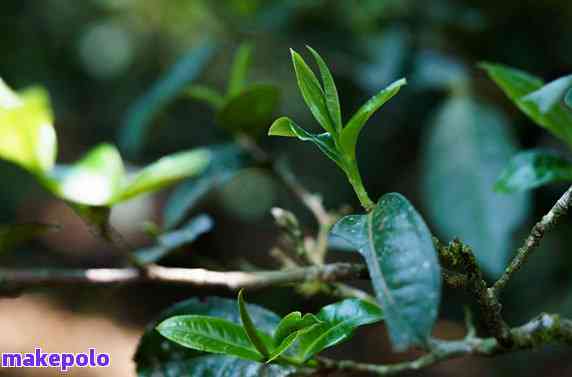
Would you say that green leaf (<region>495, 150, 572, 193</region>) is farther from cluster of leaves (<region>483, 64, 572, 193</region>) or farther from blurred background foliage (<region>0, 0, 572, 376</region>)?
blurred background foliage (<region>0, 0, 572, 376</region>)

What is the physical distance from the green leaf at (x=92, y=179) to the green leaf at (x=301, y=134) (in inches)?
6.6

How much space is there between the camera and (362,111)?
437 millimetres

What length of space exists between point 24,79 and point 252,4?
86 centimetres

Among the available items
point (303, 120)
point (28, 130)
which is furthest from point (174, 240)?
point (303, 120)

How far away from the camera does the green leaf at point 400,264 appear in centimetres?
34

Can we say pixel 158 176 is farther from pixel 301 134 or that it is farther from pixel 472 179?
pixel 472 179

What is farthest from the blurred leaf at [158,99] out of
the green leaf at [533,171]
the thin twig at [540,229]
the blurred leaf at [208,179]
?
the thin twig at [540,229]

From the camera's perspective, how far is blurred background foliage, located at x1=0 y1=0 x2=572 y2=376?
1.03 metres

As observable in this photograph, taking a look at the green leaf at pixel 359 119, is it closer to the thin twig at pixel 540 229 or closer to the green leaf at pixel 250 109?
the thin twig at pixel 540 229

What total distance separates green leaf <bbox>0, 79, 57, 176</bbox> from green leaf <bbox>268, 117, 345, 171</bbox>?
0.16 metres

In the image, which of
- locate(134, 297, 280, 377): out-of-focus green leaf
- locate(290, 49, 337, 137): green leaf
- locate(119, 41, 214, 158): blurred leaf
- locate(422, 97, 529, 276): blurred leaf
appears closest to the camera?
locate(290, 49, 337, 137): green leaf

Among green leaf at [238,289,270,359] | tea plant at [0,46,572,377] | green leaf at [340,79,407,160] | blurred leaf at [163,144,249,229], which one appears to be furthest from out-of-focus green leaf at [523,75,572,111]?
blurred leaf at [163,144,249,229]

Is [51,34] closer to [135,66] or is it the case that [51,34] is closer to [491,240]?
[135,66]

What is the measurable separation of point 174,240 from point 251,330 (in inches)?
10.0
